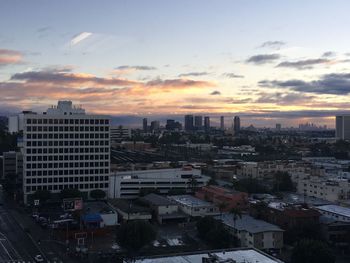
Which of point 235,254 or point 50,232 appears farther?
point 50,232

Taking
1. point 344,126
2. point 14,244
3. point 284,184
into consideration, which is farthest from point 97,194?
point 344,126

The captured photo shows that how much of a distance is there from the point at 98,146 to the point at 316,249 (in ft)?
69.3

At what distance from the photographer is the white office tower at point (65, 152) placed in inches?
1313

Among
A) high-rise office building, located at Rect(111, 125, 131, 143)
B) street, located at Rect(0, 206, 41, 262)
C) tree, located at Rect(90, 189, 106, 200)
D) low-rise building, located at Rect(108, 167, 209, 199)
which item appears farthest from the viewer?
high-rise office building, located at Rect(111, 125, 131, 143)

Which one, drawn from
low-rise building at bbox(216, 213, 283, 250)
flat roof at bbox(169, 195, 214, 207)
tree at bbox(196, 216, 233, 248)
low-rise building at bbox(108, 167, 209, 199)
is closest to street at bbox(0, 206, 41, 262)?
tree at bbox(196, 216, 233, 248)

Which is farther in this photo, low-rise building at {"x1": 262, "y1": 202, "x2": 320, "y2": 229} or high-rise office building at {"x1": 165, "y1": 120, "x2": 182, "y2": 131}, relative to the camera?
high-rise office building at {"x1": 165, "y1": 120, "x2": 182, "y2": 131}

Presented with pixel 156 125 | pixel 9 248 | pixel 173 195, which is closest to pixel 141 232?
pixel 9 248

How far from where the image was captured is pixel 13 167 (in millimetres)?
43812

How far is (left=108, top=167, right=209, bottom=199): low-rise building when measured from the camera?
3491cm

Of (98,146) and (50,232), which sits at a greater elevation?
(98,146)

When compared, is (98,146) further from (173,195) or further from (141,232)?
(141,232)

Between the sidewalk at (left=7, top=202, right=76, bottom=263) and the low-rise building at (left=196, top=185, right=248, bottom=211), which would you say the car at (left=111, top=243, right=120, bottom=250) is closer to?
the sidewalk at (left=7, top=202, right=76, bottom=263)

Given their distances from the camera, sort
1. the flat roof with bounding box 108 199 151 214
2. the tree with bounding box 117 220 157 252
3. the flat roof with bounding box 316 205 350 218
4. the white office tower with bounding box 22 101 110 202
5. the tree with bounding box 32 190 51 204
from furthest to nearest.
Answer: the white office tower with bounding box 22 101 110 202
the tree with bounding box 32 190 51 204
the flat roof with bounding box 108 199 151 214
the flat roof with bounding box 316 205 350 218
the tree with bounding box 117 220 157 252

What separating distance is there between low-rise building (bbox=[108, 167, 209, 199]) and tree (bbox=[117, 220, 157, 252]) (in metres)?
15.2
